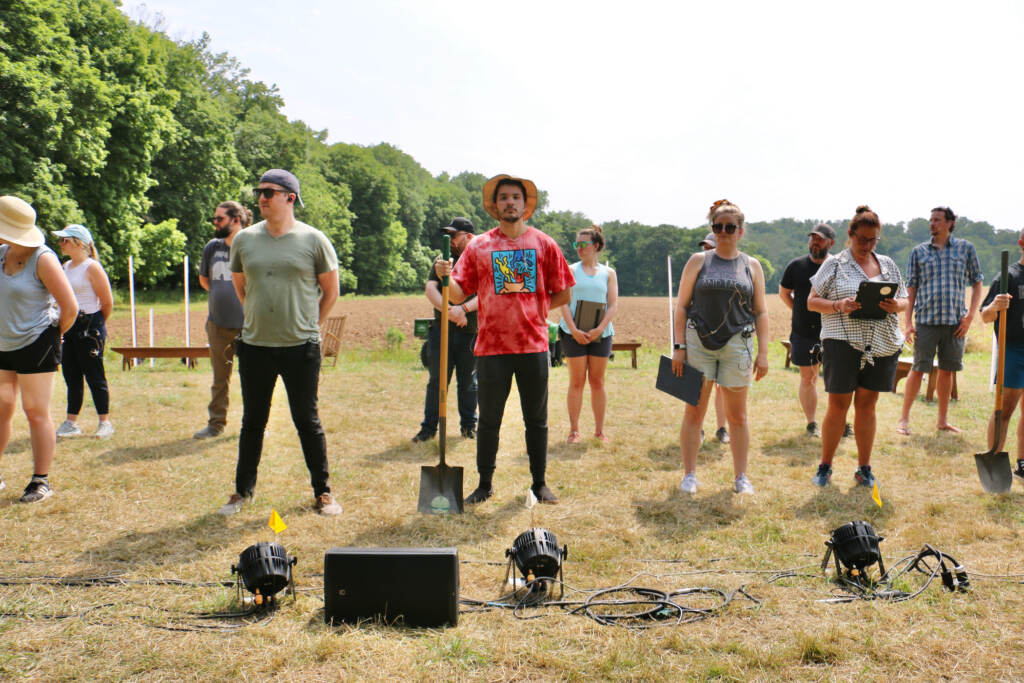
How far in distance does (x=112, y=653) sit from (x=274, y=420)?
5235 millimetres

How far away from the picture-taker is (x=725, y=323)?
4.73 meters

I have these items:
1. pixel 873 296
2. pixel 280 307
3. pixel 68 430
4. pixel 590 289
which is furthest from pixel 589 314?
pixel 68 430

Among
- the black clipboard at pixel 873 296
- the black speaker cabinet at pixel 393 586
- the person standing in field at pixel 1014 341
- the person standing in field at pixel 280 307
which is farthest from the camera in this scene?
the person standing in field at pixel 1014 341

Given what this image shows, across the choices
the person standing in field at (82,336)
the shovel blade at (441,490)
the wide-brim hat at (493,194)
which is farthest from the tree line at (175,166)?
the person standing in field at (82,336)

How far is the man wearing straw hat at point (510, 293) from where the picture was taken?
175 inches

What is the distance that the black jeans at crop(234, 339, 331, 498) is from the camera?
427cm

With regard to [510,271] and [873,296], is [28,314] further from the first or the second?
[873,296]

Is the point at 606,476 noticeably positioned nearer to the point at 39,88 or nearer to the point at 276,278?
the point at 276,278

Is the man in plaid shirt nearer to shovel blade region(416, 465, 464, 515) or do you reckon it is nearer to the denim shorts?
the denim shorts

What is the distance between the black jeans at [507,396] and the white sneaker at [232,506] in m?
1.56

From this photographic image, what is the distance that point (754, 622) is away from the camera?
3.02 meters

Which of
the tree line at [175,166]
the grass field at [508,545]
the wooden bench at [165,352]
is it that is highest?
the tree line at [175,166]

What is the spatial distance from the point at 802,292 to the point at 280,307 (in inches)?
186

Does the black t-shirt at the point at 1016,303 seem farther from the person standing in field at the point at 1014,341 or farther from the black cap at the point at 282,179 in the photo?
the black cap at the point at 282,179
